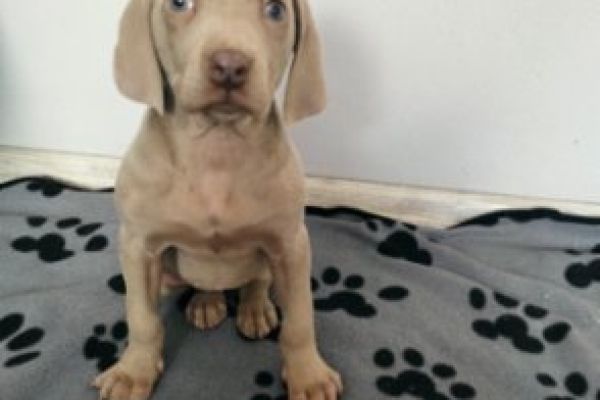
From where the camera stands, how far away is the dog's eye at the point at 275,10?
1.40m

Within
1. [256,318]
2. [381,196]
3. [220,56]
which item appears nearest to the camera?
[220,56]

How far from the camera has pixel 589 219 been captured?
7.57 feet

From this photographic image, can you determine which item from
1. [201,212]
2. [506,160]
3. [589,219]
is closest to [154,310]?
[201,212]

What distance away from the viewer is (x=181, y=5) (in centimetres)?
137

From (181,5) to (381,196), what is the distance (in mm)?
1185

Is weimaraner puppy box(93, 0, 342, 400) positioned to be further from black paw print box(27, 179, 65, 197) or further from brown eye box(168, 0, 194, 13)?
black paw print box(27, 179, 65, 197)

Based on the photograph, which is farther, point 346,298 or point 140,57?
point 346,298

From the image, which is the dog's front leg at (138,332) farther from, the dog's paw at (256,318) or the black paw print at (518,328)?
the black paw print at (518,328)

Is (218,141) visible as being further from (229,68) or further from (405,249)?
(405,249)

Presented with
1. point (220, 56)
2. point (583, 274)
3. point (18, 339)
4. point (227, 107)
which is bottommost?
point (18, 339)

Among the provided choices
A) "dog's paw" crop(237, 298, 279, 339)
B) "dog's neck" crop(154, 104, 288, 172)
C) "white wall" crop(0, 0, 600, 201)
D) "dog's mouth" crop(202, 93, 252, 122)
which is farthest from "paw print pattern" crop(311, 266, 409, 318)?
A: "dog's mouth" crop(202, 93, 252, 122)

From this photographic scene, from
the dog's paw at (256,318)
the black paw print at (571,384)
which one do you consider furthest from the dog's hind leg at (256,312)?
the black paw print at (571,384)

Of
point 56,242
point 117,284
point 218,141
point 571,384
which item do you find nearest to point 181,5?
point 218,141

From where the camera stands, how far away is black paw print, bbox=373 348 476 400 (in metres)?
1.72
